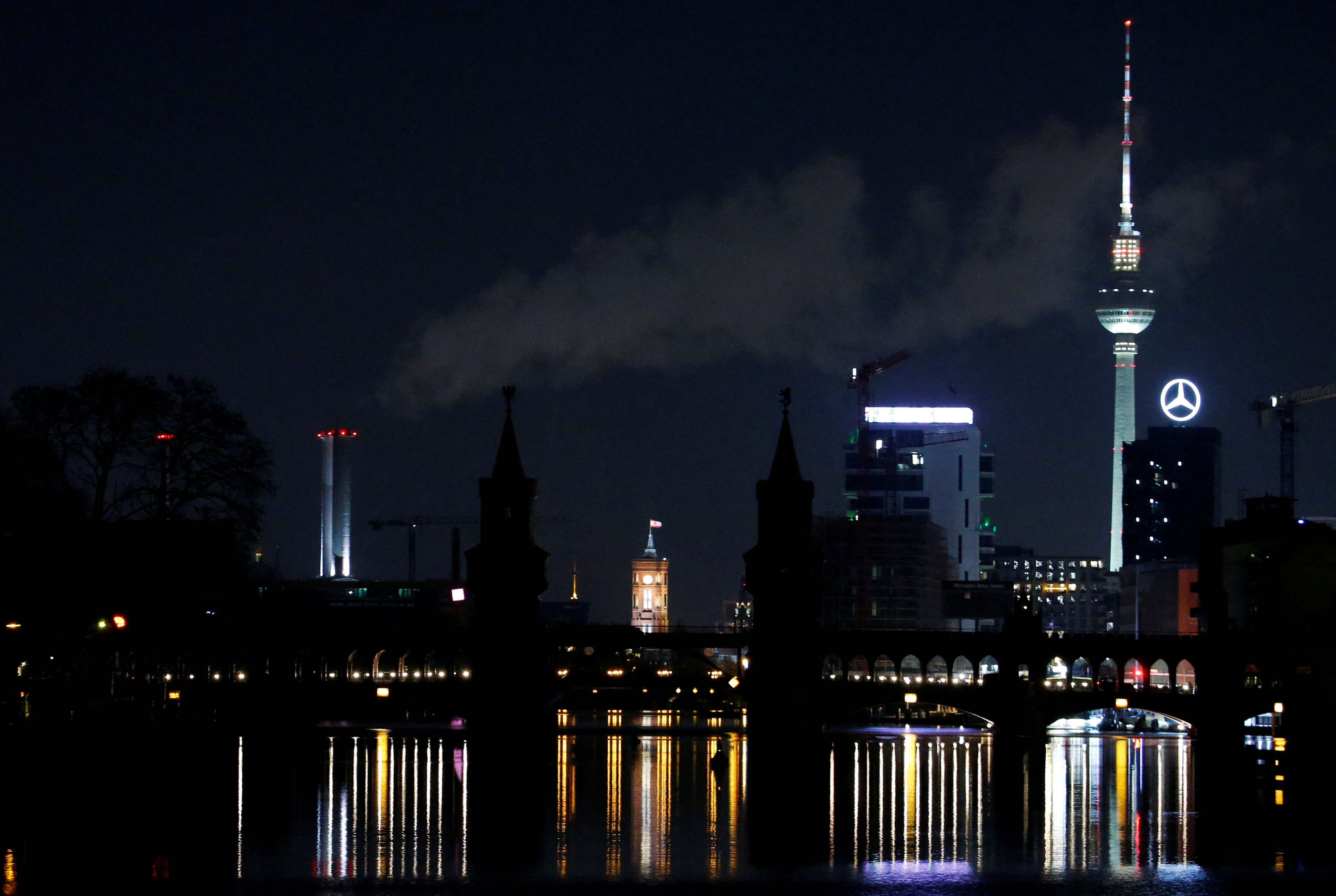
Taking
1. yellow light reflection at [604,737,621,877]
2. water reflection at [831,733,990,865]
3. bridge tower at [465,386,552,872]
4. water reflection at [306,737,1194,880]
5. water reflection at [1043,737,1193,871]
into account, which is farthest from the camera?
bridge tower at [465,386,552,872]

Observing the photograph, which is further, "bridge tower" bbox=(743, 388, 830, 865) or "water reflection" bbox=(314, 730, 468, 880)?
"bridge tower" bbox=(743, 388, 830, 865)

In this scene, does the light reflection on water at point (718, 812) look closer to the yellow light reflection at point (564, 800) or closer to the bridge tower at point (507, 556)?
the yellow light reflection at point (564, 800)

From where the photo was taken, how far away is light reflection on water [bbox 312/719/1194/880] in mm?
60150

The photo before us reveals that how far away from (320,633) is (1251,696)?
2776 inches

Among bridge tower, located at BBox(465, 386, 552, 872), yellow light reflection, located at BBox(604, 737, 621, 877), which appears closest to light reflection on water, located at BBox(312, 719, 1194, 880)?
yellow light reflection, located at BBox(604, 737, 621, 877)

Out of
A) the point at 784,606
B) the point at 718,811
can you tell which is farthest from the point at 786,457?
the point at 718,811

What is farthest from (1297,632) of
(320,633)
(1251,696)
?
(320,633)

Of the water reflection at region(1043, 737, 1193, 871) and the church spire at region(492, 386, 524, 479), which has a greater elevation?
the church spire at region(492, 386, 524, 479)

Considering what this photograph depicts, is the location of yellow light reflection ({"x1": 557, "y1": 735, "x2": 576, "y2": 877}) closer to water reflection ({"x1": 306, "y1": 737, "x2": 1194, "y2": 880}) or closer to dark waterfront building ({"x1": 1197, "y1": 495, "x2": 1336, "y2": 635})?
water reflection ({"x1": 306, "y1": 737, "x2": 1194, "y2": 880})

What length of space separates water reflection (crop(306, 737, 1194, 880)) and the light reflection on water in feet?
0.54

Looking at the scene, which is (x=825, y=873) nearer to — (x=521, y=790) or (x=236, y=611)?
(x=521, y=790)

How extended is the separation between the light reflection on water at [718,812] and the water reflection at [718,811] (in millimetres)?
163

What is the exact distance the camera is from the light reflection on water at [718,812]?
6015cm

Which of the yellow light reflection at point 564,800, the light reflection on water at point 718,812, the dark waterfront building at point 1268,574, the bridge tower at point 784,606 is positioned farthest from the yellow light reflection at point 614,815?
the dark waterfront building at point 1268,574
